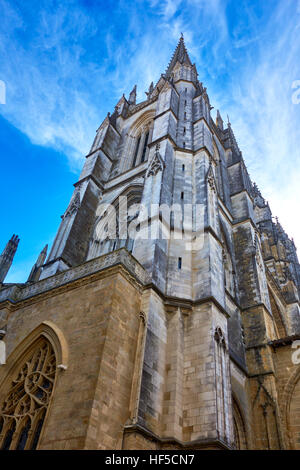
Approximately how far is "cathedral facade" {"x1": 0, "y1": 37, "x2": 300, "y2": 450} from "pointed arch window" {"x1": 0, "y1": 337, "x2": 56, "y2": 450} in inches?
1.3

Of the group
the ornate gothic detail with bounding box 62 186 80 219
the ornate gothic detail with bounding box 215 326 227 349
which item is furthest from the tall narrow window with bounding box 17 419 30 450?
the ornate gothic detail with bounding box 62 186 80 219

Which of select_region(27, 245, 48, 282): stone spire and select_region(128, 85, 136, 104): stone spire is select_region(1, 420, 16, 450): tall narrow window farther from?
select_region(128, 85, 136, 104): stone spire

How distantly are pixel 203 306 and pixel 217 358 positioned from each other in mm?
1647

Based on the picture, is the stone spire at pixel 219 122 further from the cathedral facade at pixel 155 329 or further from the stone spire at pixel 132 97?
the cathedral facade at pixel 155 329

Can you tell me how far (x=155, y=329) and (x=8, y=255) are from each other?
1699cm

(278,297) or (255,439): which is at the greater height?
(278,297)

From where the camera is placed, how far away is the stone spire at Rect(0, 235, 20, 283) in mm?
23047

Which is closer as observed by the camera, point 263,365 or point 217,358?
point 217,358

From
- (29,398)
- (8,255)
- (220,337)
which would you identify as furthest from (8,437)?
(8,255)

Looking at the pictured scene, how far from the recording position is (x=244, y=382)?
42.7 ft

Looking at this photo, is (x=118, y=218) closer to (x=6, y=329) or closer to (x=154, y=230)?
(x=154, y=230)

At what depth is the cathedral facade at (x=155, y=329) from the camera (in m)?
8.16
